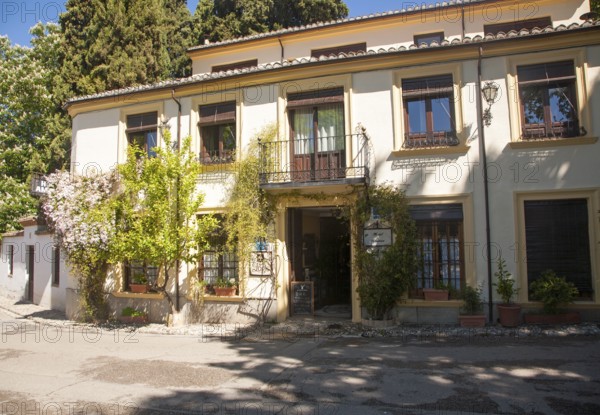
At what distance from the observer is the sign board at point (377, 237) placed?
1023 cm

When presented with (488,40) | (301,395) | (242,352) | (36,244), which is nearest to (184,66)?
(36,244)

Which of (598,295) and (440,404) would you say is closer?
(440,404)

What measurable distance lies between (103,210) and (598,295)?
1177cm

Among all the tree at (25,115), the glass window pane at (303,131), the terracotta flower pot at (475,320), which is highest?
the tree at (25,115)

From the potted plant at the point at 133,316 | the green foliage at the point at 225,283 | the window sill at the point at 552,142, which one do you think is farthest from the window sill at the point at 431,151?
the potted plant at the point at 133,316

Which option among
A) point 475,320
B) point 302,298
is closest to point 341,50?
point 302,298

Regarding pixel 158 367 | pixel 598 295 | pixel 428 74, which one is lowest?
pixel 158 367

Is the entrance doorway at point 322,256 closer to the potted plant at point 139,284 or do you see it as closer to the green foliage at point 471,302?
the green foliage at point 471,302

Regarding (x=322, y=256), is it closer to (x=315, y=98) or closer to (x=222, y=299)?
(x=222, y=299)

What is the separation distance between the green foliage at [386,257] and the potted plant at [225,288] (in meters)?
3.34

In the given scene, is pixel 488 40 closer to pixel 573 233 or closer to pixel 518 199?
pixel 518 199

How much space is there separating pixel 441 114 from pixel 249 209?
5227mm

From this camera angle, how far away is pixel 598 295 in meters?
9.23

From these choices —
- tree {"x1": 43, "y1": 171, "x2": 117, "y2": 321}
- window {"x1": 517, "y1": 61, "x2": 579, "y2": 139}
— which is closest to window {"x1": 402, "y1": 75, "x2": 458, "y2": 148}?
window {"x1": 517, "y1": 61, "x2": 579, "y2": 139}
